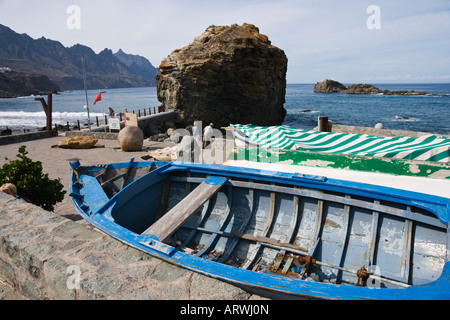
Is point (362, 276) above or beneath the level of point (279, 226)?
beneath

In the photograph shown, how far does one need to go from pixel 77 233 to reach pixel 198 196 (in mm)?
1691

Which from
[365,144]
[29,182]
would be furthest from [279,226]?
[365,144]

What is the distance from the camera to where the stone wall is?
2.44 meters

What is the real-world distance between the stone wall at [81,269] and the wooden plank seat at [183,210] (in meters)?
0.45

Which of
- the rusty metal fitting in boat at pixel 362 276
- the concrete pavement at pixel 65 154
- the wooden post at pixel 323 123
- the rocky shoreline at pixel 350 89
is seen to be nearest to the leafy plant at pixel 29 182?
the concrete pavement at pixel 65 154

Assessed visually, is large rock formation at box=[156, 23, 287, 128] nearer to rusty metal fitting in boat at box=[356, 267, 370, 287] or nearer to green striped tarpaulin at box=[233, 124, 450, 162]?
green striped tarpaulin at box=[233, 124, 450, 162]

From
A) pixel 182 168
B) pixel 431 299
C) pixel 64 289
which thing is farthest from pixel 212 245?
pixel 431 299

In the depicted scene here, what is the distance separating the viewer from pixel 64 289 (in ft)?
8.65

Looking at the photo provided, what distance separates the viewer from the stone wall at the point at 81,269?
2443 millimetres

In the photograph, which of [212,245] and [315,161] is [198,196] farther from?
[315,161]

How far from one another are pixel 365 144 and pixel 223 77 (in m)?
29.8

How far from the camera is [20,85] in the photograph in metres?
142

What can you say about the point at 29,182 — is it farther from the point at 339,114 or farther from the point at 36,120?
the point at 339,114

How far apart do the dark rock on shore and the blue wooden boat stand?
519 feet
